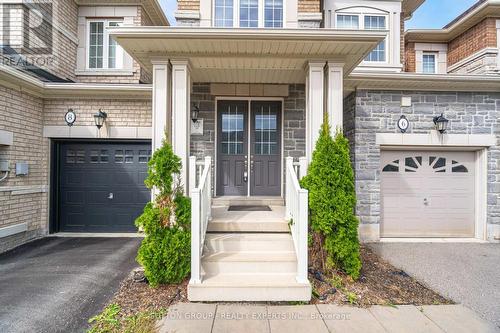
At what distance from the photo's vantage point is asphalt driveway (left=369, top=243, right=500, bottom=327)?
3.18 m

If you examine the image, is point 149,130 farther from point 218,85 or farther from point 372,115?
point 372,115

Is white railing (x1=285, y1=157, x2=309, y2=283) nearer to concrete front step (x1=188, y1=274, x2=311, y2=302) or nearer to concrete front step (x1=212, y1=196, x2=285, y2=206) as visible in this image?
concrete front step (x1=188, y1=274, x2=311, y2=302)

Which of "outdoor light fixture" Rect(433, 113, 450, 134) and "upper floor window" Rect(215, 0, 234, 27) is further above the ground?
"upper floor window" Rect(215, 0, 234, 27)

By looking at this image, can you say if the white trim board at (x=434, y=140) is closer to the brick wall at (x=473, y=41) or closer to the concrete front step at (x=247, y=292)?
the concrete front step at (x=247, y=292)

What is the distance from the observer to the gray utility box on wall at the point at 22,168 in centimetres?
508

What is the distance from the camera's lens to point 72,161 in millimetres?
5875

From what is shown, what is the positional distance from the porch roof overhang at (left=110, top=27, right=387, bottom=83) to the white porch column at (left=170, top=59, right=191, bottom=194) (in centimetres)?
25

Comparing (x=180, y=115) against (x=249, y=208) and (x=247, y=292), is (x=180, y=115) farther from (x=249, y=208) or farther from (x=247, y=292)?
(x=247, y=292)

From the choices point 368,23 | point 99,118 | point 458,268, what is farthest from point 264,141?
point 368,23

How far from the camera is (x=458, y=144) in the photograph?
17.9 ft

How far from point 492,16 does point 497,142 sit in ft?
15.9

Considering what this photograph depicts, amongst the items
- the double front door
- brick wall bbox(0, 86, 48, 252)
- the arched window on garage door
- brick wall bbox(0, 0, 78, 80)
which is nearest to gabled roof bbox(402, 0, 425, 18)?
the arched window on garage door

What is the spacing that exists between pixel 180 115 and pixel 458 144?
5433 millimetres

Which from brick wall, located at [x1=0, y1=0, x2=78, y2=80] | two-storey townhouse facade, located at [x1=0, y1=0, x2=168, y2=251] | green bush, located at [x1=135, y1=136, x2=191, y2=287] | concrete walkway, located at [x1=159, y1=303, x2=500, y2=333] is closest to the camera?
concrete walkway, located at [x1=159, y1=303, x2=500, y2=333]
